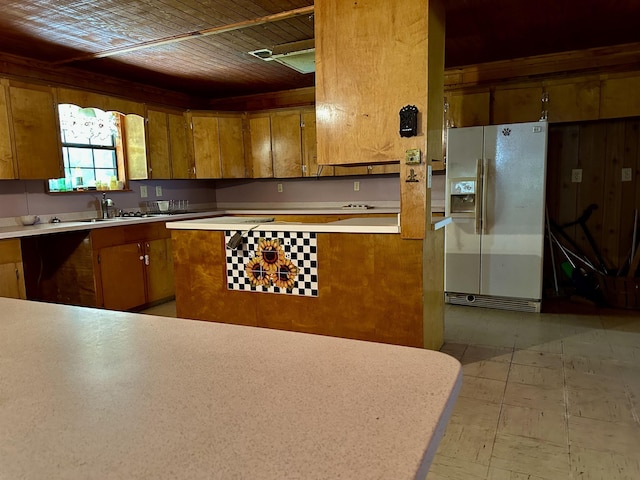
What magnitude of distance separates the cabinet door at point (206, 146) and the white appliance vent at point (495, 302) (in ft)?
10.3

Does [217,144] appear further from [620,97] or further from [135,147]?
[620,97]

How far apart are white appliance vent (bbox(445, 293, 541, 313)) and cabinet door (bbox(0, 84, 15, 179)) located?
3995mm

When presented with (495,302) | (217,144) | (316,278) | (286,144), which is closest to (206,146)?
(217,144)

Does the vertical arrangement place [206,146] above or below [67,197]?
above

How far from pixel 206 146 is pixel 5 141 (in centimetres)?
219

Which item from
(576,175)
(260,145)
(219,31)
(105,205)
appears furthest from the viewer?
(260,145)

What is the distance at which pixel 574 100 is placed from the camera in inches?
157

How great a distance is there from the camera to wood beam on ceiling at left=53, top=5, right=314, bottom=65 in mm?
3107

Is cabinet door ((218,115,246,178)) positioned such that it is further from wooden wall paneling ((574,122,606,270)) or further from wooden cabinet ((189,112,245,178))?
wooden wall paneling ((574,122,606,270))

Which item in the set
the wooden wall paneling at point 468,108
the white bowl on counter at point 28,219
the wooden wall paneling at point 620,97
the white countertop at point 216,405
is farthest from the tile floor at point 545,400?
the white bowl on counter at point 28,219

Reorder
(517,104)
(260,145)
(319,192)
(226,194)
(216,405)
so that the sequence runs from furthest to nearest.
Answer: (226,194)
(319,192)
(260,145)
(517,104)
(216,405)

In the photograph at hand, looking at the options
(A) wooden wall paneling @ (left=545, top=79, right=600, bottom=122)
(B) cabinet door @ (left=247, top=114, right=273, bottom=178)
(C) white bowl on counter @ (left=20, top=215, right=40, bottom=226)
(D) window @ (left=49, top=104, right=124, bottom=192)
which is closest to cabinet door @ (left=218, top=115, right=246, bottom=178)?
(B) cabinet door @ (left=247, top=114, right=273, bottom=178)

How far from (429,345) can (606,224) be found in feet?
9.10

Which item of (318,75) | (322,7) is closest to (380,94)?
(318,75)
